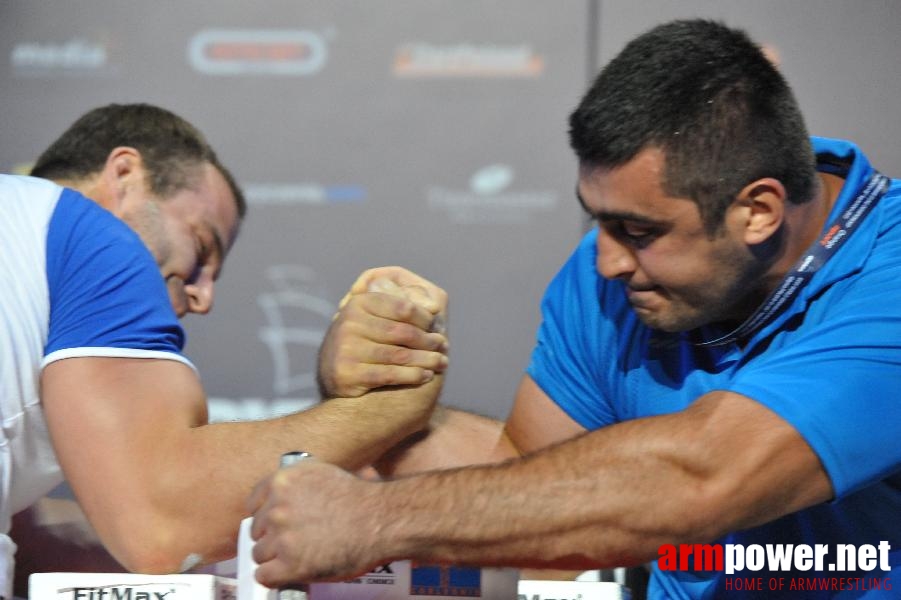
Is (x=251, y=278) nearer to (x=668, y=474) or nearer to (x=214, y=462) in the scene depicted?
(x=214, y=462)

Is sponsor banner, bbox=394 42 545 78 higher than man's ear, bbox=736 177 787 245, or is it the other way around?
sponsor banner, bbox=394 42 545 78

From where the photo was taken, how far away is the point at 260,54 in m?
3.99

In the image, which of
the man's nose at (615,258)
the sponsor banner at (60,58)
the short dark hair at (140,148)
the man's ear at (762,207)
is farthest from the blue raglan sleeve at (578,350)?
the sponsor banner at (60,58)

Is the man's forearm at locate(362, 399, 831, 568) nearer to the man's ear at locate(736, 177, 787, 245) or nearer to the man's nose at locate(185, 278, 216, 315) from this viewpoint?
the man's ear at locate(736, 177, 787, 245)

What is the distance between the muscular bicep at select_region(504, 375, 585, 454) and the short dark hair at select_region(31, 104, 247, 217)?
734mm

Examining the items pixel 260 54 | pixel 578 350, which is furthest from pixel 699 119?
pixel 260 54

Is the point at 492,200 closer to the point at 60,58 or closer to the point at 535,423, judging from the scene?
the point at 60,58

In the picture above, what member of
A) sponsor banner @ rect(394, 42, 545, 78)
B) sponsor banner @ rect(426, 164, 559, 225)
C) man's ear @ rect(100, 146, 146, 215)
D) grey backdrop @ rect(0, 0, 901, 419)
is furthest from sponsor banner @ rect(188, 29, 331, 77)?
man's ear @ rect(100, 146, 146, 215)

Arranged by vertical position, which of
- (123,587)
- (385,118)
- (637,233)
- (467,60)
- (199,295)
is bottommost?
(123,587)

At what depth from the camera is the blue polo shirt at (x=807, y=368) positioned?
1.35 metres

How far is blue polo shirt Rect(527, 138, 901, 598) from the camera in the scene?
1347 millimetres

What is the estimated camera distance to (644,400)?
1.78 metres

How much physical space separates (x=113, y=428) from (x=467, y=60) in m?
2.64

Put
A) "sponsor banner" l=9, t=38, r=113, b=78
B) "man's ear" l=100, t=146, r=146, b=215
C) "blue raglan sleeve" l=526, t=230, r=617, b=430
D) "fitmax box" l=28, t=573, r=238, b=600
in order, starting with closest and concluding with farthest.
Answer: "fitmax box" l=28, t=573, r=238, b=600
"blue raglan sleeve" l=526, t=230, r=617, b=430
"man's ear" l=100, t=146, r=146, b=215
"sponsor banner" l=9, t=38, r=113, b=78
